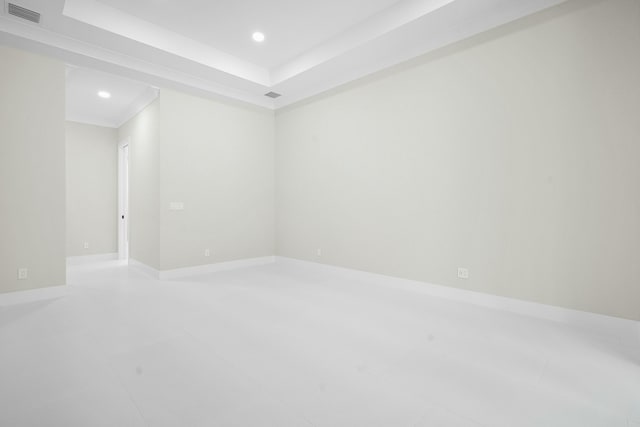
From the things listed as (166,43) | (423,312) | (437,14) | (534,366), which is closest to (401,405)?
(534,366)

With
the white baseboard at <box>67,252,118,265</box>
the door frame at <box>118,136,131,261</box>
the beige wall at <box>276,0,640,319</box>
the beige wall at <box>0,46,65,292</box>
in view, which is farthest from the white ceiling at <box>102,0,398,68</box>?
the white baseboard at <box>67,252,118,265</box>

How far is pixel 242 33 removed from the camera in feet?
12.9

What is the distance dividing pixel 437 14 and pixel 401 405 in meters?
3.56

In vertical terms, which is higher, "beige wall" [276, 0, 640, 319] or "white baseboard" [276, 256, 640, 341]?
"beige wall" [276, 0, 640, 319]

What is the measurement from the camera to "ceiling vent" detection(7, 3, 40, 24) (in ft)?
9.68

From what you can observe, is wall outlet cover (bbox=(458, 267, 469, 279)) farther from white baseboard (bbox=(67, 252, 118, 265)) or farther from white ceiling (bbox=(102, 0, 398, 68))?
white baseboard (bbox=(67, 252, 118, 265))

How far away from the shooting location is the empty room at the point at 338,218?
1.83 m

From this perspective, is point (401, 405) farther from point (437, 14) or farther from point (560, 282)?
point (437, 14)

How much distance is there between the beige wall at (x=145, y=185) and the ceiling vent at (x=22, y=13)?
66.7 inches

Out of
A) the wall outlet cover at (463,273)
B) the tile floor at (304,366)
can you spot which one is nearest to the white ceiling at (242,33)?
the wall outlet cover at (463,273)

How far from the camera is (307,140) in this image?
5.37 metres

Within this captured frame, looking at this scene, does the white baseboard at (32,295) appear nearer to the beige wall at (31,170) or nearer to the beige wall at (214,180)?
the beige wall at (31,170)

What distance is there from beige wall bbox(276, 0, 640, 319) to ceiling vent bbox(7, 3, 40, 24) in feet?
12.2

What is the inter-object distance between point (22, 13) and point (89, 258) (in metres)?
4.83
